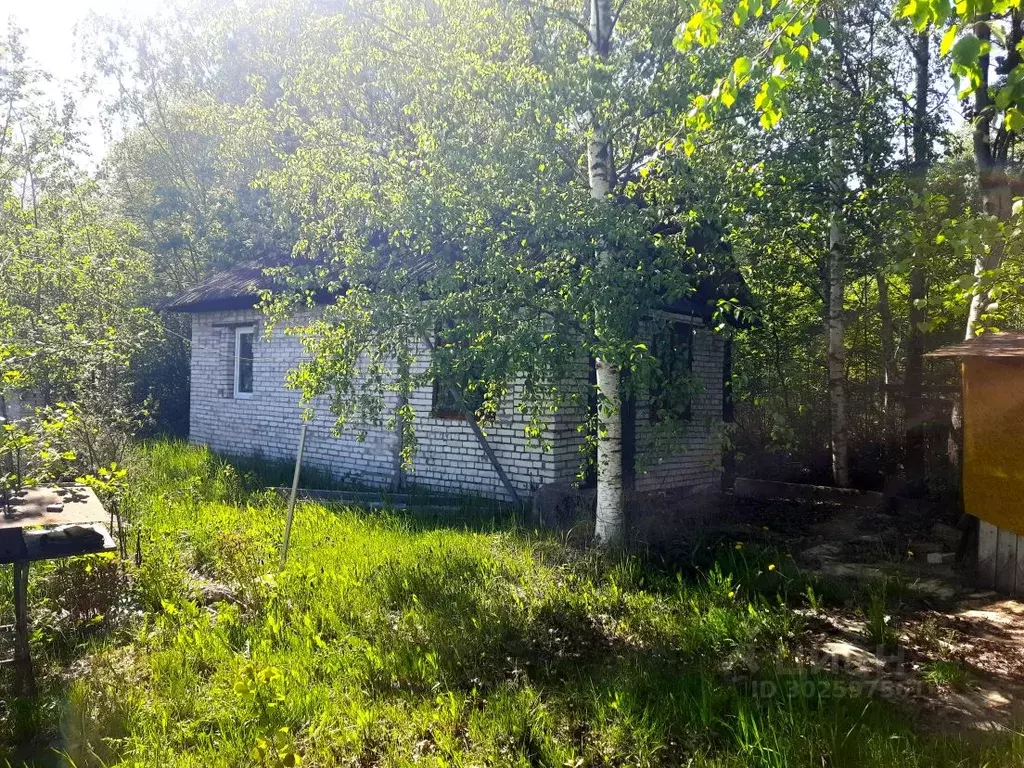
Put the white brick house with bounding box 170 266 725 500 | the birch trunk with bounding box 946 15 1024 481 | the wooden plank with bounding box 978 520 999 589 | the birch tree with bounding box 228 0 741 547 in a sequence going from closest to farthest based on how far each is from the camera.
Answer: the birch tree with bounding box 228 0 741 547, the wooden plank with bounding box 978 520 999 589, the birch trunk with bounding box 946 15 1024 481, the white brick house with bounding box 170 266 725 500

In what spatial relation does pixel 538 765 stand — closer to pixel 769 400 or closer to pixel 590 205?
pixel 590 205

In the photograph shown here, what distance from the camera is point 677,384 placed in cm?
591

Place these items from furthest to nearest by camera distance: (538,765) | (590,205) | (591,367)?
(591,367) → (590,205) → (538,765)

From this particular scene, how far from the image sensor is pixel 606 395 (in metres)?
6.05

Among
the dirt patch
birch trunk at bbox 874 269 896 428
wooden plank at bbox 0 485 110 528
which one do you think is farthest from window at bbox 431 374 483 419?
birch trunk at bbox 874 269 896 428

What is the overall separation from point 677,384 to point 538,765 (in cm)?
343

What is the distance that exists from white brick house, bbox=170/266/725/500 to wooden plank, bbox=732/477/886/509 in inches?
37.8

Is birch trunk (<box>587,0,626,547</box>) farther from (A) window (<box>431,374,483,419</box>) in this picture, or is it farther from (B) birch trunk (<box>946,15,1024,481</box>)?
(B) birch trunk (<box>946,15,1024,481</box>)

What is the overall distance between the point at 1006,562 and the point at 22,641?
6605 mm

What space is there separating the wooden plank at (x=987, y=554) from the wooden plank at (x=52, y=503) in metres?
6.24

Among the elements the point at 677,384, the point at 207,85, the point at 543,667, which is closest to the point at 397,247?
the point at 677,384

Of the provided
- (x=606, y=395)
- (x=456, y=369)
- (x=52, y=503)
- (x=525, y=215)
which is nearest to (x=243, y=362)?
(x=456, y=369)

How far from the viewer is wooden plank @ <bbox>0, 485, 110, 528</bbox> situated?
3.58 meters

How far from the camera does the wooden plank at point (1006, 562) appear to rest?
18.4 ft
